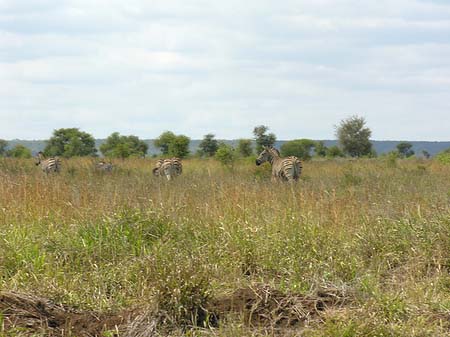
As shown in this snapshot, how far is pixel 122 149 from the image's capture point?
105ft

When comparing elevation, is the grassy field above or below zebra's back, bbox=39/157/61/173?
below

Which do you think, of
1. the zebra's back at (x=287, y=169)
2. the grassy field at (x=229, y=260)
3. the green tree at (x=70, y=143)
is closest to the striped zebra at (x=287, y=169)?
the zebra's back at (x=287, y=169)

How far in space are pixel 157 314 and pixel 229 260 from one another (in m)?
1.60

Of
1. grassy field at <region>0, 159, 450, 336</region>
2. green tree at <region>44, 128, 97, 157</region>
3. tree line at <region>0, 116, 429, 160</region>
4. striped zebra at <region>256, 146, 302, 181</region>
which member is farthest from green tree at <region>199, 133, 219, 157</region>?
grassy field at <region>0, 159, 450, 336</region>

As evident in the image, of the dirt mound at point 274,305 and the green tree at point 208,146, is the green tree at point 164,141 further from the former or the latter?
the dirt mound at point 274,305

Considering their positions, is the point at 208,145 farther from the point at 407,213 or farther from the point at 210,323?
the point at 210,323

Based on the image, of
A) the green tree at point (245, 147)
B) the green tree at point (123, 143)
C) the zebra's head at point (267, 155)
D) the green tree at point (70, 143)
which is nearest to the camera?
the zebra's head at point (267, 155)

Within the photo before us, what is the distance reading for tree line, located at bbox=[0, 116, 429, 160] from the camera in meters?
29.1

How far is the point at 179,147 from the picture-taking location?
3177 cm

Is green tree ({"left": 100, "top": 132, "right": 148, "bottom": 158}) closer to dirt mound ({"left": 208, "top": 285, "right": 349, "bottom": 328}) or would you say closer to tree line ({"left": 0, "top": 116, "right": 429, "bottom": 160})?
tree line ({"left": 0, "top": 116, "right": 429, "bottom": 160})

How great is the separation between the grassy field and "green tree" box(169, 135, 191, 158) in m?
21.8

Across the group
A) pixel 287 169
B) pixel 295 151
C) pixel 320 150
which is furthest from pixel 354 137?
pixel 287 169

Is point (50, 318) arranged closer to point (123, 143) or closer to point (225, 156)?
point (225, 156)

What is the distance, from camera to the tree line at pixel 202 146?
95.5ft
